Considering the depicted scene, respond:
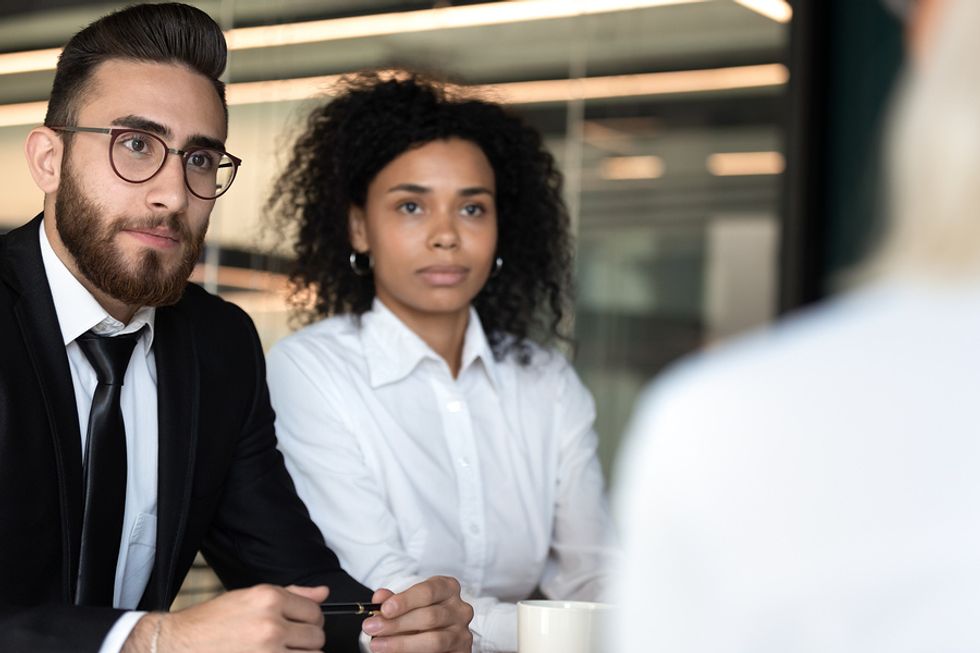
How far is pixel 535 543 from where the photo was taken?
266 cm

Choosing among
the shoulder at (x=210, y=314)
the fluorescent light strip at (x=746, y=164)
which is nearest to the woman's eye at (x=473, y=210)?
the shoulder at (x=210, y=314)

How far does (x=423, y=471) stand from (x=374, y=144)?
28.7 inches

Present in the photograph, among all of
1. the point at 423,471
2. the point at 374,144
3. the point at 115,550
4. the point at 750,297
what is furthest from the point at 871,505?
the point at 750,297

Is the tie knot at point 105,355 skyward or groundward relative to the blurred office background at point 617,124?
groundward

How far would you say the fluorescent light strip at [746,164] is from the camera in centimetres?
473

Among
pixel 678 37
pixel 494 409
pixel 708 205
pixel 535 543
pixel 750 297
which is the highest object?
pixel 678 37

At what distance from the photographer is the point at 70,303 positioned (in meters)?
2.01

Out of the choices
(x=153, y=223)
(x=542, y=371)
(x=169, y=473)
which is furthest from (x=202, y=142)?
(x=542, y=371)

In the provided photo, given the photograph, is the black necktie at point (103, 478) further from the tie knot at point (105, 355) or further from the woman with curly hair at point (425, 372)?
the woman with curly hair at point (425, 372)

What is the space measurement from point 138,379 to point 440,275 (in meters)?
0.77

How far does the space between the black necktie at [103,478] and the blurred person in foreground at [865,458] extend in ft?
4.97

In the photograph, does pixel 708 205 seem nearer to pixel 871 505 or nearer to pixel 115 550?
pixel 115 550

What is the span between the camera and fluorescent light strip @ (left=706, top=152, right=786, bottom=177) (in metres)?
4.73

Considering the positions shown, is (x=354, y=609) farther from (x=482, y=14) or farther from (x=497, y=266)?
(x=482, y=14)
